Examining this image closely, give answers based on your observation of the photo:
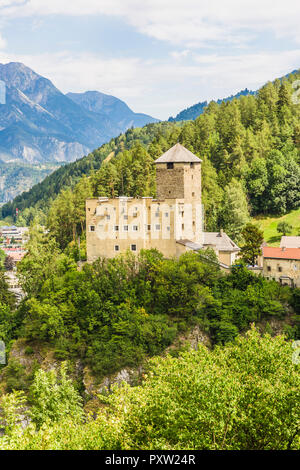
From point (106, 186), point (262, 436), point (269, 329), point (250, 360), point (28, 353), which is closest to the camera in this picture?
point (262, 436)

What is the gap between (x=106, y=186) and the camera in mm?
80438

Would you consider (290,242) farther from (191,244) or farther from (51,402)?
(51,402)

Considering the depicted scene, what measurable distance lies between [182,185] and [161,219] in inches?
163

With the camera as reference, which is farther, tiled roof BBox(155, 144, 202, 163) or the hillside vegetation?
tiled roof BBox(155, 144, 202, 163)

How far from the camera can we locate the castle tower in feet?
183

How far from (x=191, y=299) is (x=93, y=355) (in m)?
10.2

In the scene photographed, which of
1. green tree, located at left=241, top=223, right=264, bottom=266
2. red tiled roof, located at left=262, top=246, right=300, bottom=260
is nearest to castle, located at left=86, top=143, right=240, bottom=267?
green tree, located at left=241, top=223, right=264, bottom=266

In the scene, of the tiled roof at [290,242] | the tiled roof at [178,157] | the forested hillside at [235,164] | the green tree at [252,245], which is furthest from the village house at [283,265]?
the forested hillside at [235,164]

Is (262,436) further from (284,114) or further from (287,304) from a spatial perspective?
(284,114)

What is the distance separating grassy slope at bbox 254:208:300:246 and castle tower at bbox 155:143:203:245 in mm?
19507

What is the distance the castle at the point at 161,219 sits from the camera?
178 ft

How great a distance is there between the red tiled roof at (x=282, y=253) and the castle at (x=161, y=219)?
3.59m

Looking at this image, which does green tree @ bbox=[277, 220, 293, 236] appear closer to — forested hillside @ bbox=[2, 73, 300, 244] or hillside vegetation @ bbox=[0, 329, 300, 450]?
forested hillside @ bbox=[2, 73, 300, 244]
